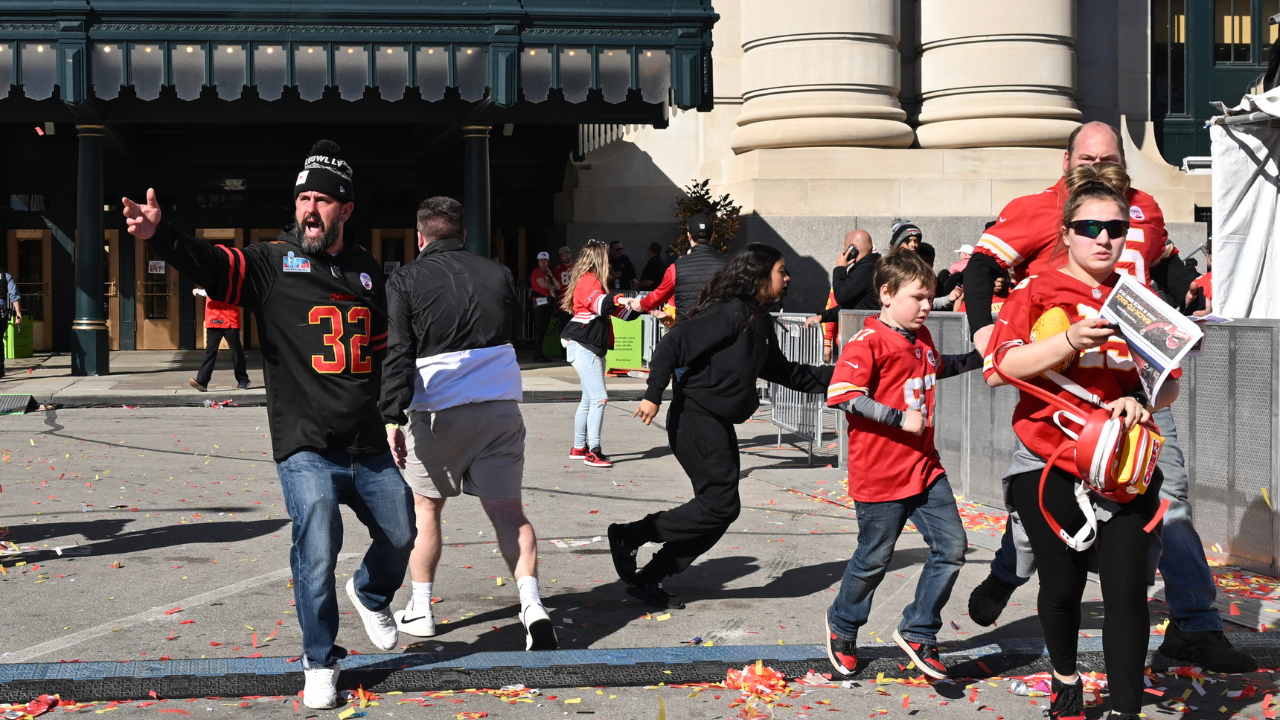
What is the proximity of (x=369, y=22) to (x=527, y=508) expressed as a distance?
37.0ft

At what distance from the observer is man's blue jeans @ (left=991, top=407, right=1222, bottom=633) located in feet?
17.4

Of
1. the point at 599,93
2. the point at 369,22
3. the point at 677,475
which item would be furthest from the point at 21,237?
the point at 677,475

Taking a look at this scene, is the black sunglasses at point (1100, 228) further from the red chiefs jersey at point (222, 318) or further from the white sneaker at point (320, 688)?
the red chiefs jersey at point (222, 318)

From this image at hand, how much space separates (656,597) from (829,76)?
718 inches

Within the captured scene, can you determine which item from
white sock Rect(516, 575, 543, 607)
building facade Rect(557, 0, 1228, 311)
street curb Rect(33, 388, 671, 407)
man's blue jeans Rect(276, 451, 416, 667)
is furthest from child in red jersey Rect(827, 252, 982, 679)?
building facade Rect(557, 0, 1228, 311)

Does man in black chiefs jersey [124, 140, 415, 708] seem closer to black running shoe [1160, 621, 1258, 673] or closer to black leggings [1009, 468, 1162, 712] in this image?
A: black leggings [1009, 468, 1162, 712]

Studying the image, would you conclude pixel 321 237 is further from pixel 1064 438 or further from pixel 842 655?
pixel 1064 438

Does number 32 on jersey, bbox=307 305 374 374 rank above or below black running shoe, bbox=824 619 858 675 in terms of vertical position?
above

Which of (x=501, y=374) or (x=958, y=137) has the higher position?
(x=958, y=137)

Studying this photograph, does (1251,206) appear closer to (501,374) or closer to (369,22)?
(501,374)

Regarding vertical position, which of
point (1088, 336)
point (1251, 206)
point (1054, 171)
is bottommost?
point (1088, 336)

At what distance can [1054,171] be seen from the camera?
23.5m

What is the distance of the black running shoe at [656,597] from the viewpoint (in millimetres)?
6484

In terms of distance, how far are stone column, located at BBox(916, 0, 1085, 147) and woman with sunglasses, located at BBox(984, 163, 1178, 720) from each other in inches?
789
